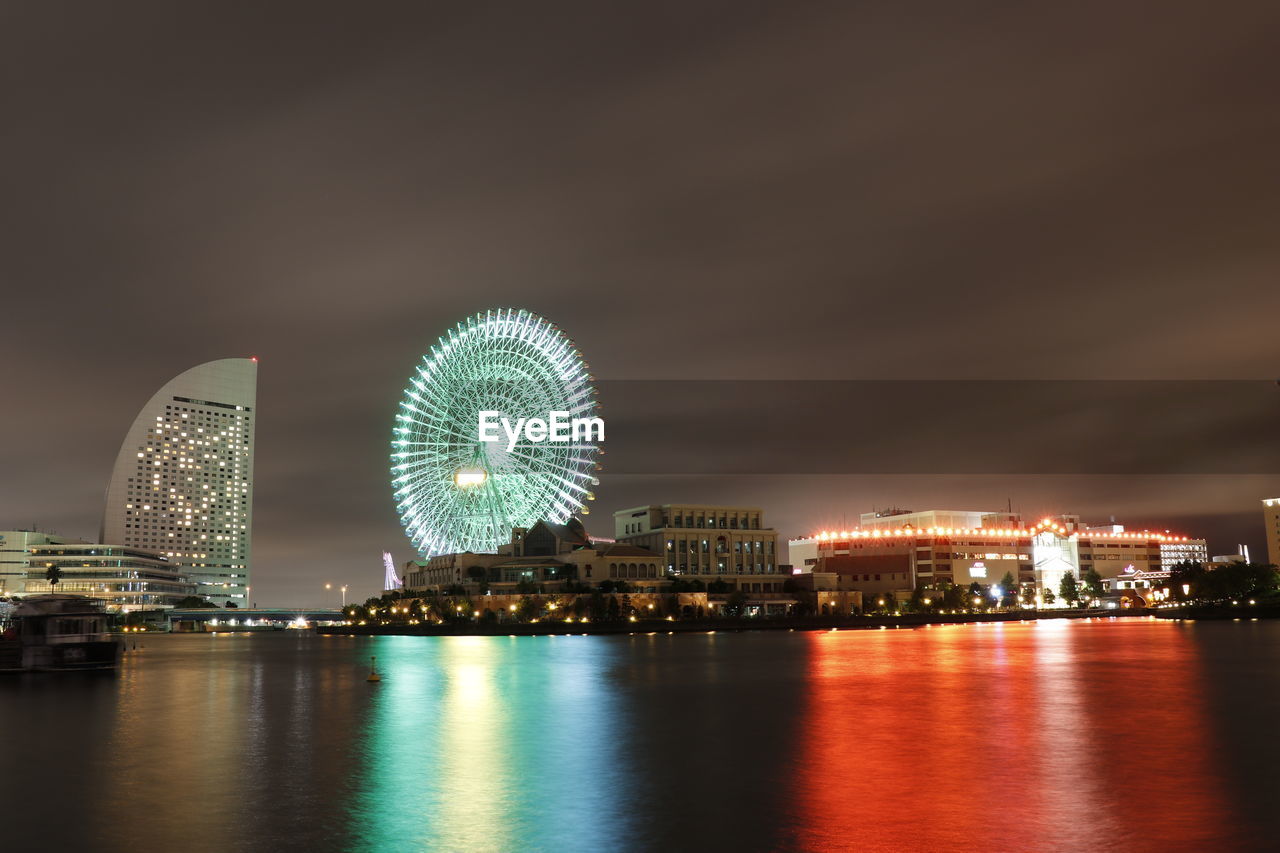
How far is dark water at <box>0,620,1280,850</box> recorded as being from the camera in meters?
19.4

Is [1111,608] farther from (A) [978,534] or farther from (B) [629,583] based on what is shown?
(B) [629,583]

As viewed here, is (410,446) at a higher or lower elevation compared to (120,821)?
higher

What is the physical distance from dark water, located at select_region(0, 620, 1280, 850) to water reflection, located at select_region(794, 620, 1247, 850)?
11 cm

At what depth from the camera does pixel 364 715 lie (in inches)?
1527

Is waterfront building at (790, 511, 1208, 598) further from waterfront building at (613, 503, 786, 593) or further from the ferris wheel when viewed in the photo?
the ferris wheel

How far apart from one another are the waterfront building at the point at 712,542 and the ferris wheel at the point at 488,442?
43.0 meters

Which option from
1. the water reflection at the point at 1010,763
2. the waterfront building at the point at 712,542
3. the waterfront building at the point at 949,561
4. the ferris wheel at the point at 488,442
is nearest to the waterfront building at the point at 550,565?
the waterfront building at the point at 712,542

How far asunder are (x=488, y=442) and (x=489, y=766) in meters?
77.8

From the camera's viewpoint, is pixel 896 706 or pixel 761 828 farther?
pixel 896 706

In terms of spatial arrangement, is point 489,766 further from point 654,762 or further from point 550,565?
point 550,565

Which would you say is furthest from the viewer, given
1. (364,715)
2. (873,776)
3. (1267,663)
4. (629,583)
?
(629,583)

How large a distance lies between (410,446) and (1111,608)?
131 meters

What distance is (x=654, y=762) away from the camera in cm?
2750

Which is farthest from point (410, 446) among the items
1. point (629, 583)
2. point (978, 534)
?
point (978, 534)
